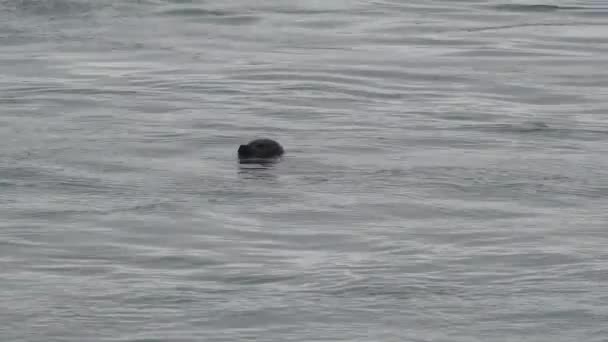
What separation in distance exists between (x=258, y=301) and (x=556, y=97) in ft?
30.1

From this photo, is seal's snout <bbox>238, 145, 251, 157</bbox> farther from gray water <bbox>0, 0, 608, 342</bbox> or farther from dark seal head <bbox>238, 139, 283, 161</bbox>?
gray water <bbox>0, 0, 608, 342</bbox>

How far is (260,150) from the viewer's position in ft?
46.0

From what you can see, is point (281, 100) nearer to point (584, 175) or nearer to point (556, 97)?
point (556, 97)

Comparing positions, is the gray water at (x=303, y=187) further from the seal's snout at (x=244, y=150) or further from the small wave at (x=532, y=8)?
the small wave at (x=532, y=8)

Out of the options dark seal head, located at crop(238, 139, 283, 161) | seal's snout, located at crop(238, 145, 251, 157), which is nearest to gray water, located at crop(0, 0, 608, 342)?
dark seal head, located at crop(238, 139, 283, 161)

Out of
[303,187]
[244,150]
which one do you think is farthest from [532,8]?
[303,187]

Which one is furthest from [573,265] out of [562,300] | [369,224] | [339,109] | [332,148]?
[339,109]

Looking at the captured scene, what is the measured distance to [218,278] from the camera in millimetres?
10070

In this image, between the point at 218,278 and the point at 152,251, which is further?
the point at 152,251

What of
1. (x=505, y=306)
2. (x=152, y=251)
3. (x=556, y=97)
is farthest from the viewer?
(x=556, y=97)

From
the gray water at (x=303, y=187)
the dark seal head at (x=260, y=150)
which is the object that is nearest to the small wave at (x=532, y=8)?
the gray water at (x=303, y=187)

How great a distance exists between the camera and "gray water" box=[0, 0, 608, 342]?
9.36 metres

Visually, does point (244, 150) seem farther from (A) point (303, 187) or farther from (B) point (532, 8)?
(B) point (532, 8)

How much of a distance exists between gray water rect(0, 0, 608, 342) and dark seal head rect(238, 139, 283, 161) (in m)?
0.12
